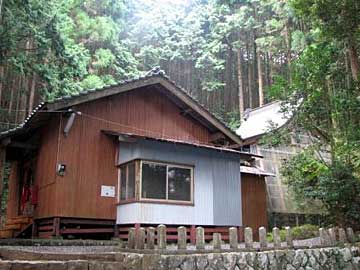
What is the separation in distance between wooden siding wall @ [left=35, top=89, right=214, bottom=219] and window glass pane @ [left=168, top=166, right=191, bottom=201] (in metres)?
1.54

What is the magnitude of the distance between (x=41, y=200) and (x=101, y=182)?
5.81ft

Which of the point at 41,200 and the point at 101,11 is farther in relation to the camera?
the point at 101,11

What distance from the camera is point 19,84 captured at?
1777 centimetres

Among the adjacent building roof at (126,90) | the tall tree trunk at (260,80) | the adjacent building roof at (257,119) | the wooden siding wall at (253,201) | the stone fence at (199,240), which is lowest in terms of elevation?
the stone fence at (199,240)

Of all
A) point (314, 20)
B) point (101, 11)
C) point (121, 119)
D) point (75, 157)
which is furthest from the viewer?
point (101, 11)

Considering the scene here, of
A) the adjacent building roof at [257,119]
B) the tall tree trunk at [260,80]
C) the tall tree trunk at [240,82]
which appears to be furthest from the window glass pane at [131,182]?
the tall tree trunk at [240,82]

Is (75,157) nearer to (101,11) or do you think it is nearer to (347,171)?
(347,171)

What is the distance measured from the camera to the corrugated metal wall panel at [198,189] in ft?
32.8

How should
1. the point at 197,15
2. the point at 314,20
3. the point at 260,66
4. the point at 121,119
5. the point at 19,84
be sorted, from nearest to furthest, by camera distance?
the point at 314,20
the point at 121,119
the point at 19,84
the point at 260,66
the point at 197,15

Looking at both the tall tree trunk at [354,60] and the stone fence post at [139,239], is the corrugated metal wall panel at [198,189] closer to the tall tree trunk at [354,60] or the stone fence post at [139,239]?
the stone fence post at [139,239]

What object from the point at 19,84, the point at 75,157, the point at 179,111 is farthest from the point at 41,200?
the point at 19,84

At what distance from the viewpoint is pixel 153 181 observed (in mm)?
10188

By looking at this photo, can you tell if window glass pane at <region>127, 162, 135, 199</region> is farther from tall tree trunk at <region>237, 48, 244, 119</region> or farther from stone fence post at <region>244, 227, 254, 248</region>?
tall tree trunk at <region>237, 48, 244, 119</region>

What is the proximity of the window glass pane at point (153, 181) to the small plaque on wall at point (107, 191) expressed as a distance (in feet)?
3.50
